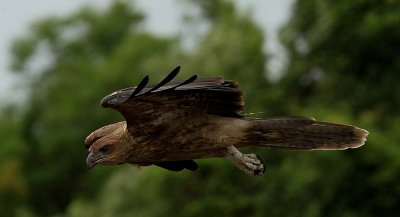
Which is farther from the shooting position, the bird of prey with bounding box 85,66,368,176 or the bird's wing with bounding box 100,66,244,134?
the bird of prey with bounding box 85,66,368,176

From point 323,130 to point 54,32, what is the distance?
48543 mm

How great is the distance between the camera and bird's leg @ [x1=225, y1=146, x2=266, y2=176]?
40.4 feet

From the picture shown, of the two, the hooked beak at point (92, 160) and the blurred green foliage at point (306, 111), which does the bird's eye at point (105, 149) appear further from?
the blurred green foliage at point (306, 111)

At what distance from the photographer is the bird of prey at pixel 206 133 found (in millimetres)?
12211

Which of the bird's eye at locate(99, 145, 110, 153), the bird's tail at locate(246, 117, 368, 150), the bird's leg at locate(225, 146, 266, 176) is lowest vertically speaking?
the bird's leg at locate(225, 146, 266, 176)

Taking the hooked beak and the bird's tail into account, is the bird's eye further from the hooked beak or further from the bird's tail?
the bird's tail

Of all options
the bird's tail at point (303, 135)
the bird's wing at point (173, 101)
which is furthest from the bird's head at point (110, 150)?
the bird's tail at point (303, 135)

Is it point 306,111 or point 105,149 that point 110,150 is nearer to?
point 105,149

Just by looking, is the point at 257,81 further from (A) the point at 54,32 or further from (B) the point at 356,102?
(A) the point at 54,32

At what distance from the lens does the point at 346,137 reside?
12289 millimetres

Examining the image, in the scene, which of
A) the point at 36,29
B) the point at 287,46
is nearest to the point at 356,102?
the point at 287,46

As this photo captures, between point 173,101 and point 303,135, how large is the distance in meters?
1.18

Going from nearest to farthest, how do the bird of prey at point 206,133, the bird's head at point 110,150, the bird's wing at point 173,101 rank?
the bird's wing at point 173,101 → the bird of prey at point 206,133 → the bird's head at point 110,150

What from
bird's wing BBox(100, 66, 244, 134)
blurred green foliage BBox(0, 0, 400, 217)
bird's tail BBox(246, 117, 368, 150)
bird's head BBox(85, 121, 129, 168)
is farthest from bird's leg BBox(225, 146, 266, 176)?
blurred green foliage BBox(0, 0, 400, 217)
